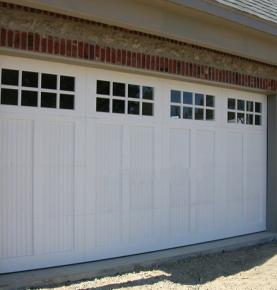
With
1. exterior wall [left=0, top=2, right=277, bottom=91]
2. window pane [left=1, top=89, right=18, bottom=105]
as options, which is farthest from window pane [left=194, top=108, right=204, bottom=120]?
window pane [left=1, top=89, right=18, bottom=105]

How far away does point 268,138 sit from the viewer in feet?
29.5

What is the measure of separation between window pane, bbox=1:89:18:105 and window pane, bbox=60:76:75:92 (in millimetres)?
621

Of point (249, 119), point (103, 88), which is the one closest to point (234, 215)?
point (249, 119)

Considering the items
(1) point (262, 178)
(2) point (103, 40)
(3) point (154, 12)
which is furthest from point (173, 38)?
(1) point (262, 178)

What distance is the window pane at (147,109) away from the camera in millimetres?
7096

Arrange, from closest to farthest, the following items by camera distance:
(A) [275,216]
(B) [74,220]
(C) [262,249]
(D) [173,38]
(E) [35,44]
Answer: (E) [35,44], (B) [74,220], (D) [173,38], (C) [262,249], (A) [275,216]

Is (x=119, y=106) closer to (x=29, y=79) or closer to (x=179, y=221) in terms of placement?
(x=29, y=79)

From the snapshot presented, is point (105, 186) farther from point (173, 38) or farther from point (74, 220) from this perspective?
point (173, 38)

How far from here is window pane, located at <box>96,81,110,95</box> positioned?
656 cm

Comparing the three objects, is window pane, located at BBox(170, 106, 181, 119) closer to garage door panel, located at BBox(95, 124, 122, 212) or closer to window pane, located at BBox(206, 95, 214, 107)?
window pane, located at BBox(206, 95, 214, 107)

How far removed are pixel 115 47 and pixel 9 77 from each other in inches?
54.7

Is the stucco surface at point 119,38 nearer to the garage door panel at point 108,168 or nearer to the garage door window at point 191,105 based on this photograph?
the garage door window at point 191,105

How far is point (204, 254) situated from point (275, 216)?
2.08m

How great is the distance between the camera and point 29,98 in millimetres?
5910
